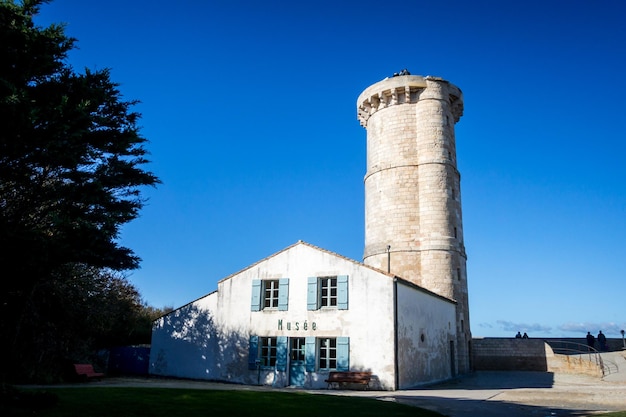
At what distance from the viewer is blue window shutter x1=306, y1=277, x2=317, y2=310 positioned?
64.4 ft

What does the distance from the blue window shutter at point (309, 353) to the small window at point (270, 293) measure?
2.21 m

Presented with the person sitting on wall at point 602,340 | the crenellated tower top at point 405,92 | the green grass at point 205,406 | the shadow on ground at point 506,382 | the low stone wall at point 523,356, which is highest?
the crenellated tower top at point 405,92

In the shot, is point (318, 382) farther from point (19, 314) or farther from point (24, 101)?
point (24, 101)

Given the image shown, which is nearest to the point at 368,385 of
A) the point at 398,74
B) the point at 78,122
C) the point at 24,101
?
the point at 78,122

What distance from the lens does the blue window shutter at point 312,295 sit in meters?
19.6

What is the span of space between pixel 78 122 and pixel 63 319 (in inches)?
376

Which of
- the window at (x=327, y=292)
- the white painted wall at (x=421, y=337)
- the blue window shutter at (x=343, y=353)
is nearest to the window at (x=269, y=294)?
the window at (x=327, y=292)

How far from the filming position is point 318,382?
18.7 meters

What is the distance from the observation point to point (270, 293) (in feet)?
68.8

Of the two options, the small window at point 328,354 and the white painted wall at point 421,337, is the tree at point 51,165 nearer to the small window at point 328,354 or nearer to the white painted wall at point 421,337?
the small window at point 328,354

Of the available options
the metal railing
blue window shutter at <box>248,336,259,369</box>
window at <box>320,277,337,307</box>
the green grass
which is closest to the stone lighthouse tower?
the metal railing

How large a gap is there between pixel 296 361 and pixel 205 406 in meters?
9.20

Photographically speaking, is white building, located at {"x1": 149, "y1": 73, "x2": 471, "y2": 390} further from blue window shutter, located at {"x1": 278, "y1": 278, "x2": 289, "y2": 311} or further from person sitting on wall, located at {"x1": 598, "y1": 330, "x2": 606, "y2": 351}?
person sitting on wall, located at {"x1": 598, "y1": 330, "x2": 606, "y2": 351}

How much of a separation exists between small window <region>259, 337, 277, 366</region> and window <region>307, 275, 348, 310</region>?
2154 mm
